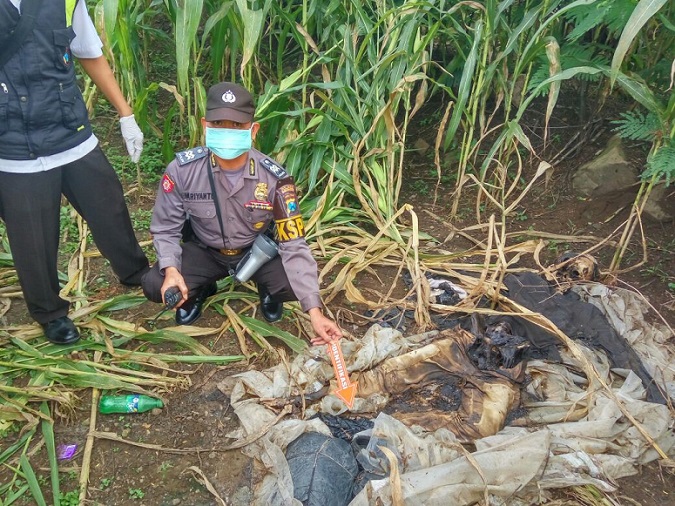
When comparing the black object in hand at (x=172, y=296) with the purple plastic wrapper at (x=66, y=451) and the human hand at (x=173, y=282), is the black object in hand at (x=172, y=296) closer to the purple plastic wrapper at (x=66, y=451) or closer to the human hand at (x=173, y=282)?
the human hand at (x=173, y=282)

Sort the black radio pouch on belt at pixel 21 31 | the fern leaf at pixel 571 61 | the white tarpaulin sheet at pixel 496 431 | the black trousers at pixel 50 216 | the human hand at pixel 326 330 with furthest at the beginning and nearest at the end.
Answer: the fern leaf at pixel 571 61 < the black trousers at pixel 50 216 < the human hand at pixel 326 330 < the black radio pouch on belt at pixel 21 31 < the white tarpaulin sheet at pixel 496 431

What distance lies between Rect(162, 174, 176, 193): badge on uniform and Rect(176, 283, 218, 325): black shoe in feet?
1.52

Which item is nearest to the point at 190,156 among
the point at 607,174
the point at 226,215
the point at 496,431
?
the point at 226,215

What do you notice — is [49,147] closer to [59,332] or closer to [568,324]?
[59,332]

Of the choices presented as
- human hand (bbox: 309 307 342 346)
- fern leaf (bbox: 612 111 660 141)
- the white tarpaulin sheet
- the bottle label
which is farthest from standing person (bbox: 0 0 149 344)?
fern leaf (bbox: 612 111 660 141)

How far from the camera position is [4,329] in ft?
8.09

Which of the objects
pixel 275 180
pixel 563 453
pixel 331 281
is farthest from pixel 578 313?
pixel 275 180

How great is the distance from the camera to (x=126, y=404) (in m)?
2.17

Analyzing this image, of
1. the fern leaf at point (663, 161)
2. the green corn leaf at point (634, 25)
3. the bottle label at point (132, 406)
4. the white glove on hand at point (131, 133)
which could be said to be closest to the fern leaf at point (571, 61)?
the fern leaf at point (663, 161)

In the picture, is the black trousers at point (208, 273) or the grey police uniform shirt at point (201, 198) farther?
the black trousers at point (208, 273)

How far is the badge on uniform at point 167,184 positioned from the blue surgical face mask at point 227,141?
8.8 inches

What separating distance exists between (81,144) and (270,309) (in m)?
0.96

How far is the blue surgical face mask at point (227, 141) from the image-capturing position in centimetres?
217

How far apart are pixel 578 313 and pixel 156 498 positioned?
173cm
